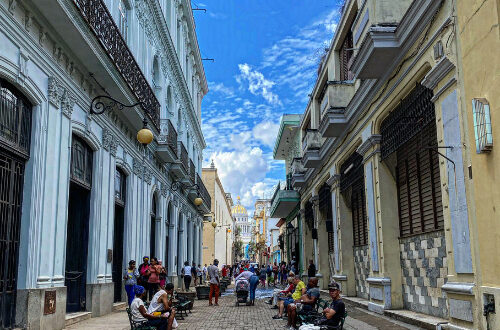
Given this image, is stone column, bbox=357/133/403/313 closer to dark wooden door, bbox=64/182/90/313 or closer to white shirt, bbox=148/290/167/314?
white shirt, bbox=148/290/167/314

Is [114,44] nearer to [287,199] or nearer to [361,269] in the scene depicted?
[361,269]

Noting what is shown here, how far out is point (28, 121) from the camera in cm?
911

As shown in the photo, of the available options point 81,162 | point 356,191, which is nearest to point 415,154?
point 356,191

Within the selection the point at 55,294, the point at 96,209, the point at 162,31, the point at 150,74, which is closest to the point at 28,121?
the point at 55,294

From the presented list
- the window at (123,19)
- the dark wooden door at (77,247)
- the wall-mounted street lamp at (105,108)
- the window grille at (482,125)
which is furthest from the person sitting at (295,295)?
the window at (123,19)

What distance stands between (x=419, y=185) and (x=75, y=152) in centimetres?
773

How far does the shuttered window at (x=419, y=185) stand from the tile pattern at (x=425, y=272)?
0.77 feet

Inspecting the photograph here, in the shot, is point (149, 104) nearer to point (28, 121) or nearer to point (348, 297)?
point (28, 121)

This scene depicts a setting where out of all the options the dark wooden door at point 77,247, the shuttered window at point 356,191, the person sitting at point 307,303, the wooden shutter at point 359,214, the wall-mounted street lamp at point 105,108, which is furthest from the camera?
the wooden shutter at point 359,214

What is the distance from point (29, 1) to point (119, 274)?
9470 mm

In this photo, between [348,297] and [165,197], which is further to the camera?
[165,197]

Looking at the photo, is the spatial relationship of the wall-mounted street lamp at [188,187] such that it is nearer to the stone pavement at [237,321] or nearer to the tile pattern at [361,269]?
the stone pavement at [237,321]

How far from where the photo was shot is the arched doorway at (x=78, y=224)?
11.8 metres

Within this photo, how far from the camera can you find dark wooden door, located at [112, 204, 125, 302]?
1540 centimetres
